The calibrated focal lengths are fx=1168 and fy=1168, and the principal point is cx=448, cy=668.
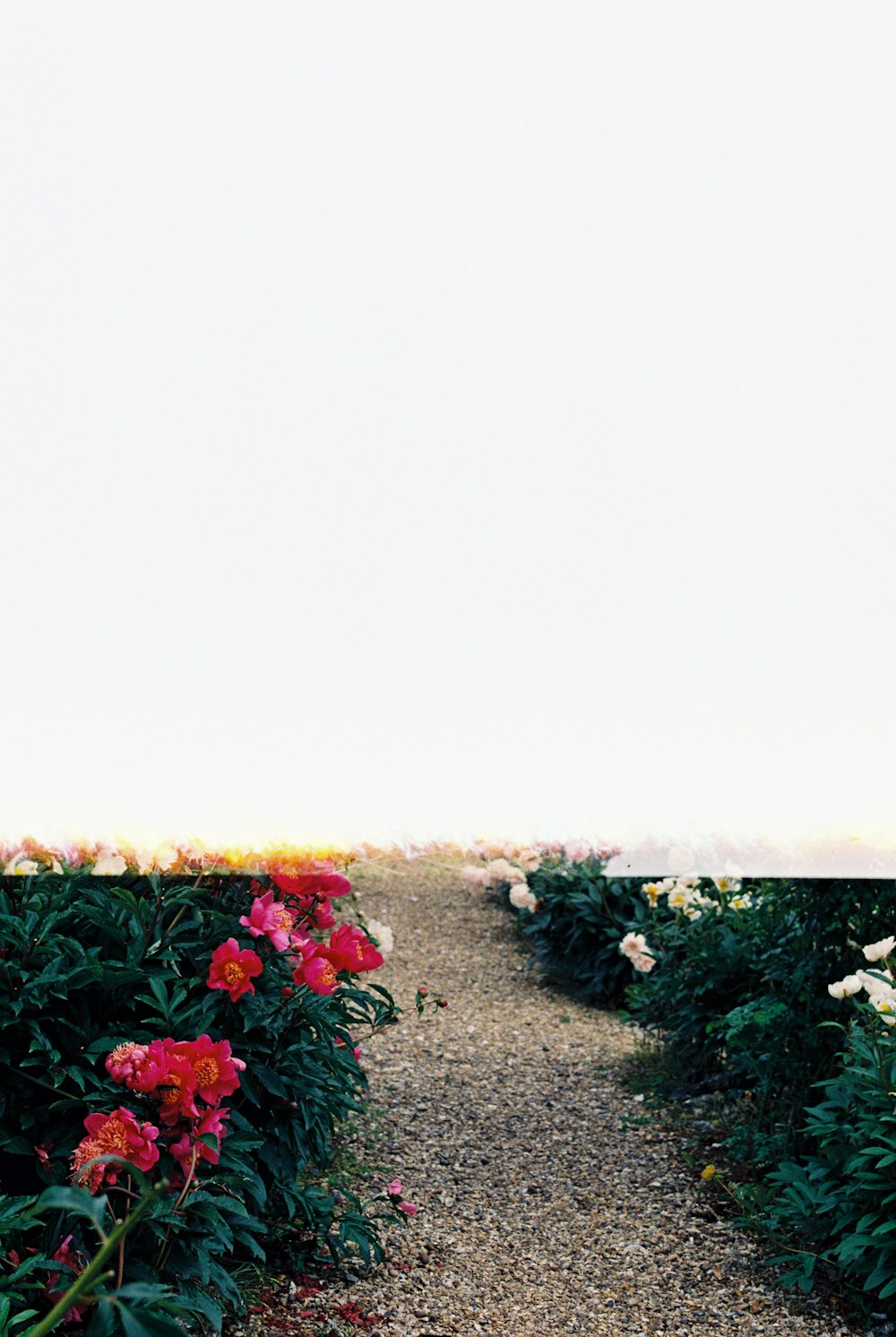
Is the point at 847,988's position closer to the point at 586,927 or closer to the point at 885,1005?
the point at 885,1005

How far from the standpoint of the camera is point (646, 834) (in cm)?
81

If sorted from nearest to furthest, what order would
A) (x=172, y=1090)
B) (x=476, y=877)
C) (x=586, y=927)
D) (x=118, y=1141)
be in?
1. (x=118, y=1141)
2. (x=172, y=1090)
3. (x=586, y=927)
4. (x=476, y=877)

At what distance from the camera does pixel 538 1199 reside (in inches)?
134

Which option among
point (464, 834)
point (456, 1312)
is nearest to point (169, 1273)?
point (456, 1312)

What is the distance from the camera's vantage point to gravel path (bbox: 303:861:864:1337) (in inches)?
109

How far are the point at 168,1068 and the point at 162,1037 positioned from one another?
34cm

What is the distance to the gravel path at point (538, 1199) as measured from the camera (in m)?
2.76

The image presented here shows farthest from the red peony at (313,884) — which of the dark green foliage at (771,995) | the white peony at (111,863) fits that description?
the dark green foliage at (771,995)

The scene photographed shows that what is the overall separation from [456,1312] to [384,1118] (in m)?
1.19

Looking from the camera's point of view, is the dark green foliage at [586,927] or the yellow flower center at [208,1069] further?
the dark green foliage at [586,927]

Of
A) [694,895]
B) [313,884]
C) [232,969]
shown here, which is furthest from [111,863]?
[694,895]

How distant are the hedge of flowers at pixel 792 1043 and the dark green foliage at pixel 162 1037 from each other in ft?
2.34

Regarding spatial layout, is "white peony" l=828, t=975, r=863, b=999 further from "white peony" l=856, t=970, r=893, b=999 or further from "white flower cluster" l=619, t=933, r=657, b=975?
"white flower cluster" l=619, t=933, r=657, b=975

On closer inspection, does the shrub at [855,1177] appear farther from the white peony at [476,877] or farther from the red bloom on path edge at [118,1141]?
the white peony at [476,877]
